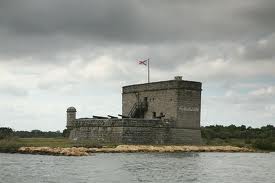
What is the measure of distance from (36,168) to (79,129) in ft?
85.6

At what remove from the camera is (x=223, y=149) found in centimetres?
5194

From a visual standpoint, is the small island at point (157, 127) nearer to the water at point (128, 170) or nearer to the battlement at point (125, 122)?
the battlement at point (125, 122)

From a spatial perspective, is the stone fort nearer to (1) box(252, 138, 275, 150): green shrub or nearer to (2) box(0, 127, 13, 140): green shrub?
(1) box(252, 138, 275, 150): green shrub

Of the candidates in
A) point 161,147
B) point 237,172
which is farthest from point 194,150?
point 237,172

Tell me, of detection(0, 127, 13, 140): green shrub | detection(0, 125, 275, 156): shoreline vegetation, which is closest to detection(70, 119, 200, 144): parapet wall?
detection(0, 125, 275, 156): shoreline vegetation

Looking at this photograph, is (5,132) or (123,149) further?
(5,132)

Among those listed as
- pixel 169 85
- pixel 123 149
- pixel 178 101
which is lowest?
pixel 123 149

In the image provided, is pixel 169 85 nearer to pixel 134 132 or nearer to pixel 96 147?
pixel 134 132

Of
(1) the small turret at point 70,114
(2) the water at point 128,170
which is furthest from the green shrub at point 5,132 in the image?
(2) the water at point 128,170

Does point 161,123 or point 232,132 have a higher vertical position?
point 161,123

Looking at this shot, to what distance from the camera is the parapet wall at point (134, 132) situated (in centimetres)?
5275

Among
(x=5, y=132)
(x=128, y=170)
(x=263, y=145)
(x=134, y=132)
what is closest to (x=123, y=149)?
(x=134, y=132)

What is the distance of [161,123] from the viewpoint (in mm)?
54594

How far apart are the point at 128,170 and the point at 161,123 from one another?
77.7 feet
